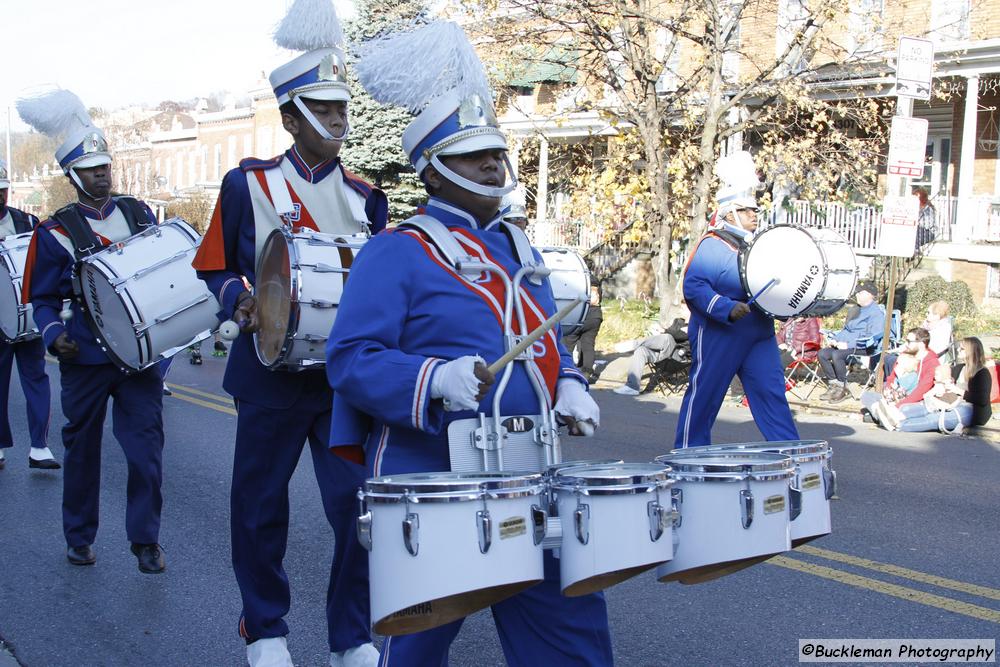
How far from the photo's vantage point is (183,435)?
34.4 ft

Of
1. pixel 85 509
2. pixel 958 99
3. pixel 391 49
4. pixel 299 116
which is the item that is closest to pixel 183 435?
pixel 85 509

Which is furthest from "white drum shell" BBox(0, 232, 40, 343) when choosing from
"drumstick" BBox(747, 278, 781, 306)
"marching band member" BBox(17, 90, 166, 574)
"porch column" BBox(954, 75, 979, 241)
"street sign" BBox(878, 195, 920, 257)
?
"porch column" BBox(954, 75, 979, 241)

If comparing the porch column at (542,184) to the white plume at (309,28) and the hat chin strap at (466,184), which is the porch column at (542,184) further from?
the hat chin strap at (466,184)

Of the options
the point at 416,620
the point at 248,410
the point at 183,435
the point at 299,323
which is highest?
the point at 299,323

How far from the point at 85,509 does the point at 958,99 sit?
69.0 feet

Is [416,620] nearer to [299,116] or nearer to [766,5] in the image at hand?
[299,116]

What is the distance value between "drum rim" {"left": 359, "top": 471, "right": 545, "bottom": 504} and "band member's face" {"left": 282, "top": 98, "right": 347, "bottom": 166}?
2.03 meters

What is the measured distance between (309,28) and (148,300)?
5.43 ft

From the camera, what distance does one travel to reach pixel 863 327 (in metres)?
15.0

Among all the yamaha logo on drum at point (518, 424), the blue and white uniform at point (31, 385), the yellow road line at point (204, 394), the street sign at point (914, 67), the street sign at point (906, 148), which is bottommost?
the yellow road line at point (204, 394)

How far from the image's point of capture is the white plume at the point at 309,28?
467 centimetres

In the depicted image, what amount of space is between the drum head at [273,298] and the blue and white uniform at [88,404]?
1.88 metres

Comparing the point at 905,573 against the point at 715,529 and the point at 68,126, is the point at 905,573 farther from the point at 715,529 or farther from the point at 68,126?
the point at 68,126

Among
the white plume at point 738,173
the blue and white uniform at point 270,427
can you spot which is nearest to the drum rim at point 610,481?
the blue and white uniform at point 270,427
